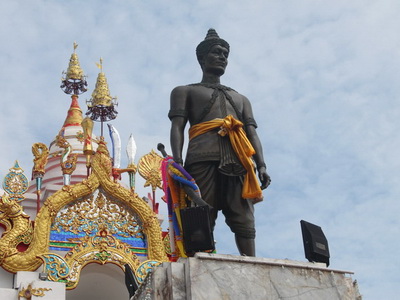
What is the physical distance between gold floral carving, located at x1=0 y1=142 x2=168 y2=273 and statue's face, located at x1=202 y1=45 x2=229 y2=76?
272 inches

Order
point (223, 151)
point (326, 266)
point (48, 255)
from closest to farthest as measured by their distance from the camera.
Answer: point (326, 266) → point (223, 151) → point (48, 255)

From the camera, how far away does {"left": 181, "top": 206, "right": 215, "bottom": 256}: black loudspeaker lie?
5496 millimetres

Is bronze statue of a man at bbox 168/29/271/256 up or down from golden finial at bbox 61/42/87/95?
down

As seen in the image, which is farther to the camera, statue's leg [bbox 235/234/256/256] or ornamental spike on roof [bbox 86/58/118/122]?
ornamental spike on roof [bbox 86/58/118/122]

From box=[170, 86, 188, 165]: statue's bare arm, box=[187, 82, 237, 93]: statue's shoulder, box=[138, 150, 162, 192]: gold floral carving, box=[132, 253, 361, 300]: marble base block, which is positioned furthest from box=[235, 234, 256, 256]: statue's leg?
box=[138, 150, 162, 192]: gold floral carving

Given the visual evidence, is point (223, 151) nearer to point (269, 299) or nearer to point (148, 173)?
point (269, 299)

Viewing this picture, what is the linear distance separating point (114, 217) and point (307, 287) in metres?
8.55

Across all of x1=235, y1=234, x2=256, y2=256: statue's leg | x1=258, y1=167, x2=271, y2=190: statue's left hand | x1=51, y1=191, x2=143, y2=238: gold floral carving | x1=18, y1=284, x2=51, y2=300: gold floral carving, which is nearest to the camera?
x1=235, y1=234, x2=256, y2=256: statue's leg

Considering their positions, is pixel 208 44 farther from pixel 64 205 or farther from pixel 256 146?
pixel 64 205

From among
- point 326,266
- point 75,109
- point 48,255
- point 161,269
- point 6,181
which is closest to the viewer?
point 161,269

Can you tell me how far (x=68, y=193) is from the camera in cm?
1355

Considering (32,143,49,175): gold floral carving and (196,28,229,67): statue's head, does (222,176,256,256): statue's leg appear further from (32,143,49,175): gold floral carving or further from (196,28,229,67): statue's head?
(32,143,49,175): gold floral carving

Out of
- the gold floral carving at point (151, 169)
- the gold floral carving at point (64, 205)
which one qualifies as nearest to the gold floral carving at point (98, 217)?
the gold floral carving at point (64, 205)

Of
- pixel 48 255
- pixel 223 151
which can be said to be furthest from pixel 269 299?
pixel 48 255
